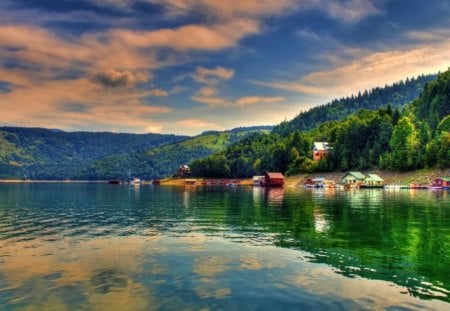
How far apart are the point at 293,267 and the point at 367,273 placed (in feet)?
16.0

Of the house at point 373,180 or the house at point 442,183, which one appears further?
the house at point 373,180

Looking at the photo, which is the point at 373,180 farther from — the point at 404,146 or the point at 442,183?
the point at 442,183

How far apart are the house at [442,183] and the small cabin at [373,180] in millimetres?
27810

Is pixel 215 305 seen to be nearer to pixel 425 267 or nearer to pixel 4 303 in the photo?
pixel 4 303

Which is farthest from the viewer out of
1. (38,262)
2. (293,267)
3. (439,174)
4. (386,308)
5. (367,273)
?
(439,174)

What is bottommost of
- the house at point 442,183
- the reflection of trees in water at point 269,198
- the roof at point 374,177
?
the reflection of trees in water at point 269,198

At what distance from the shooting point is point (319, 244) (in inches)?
1444

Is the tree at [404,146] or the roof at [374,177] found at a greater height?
the tree at [404,146]

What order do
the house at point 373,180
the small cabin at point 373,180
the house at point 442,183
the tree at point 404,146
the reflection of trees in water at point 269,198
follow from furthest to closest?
the small cabin at point 373,180, the house at point 373,180, the tree at point 404,146, the house at point 442,183, the reflection of trees in water at point 269,198

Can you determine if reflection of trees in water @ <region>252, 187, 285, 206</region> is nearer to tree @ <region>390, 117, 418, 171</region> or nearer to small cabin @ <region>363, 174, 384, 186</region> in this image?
small cabin @ <region>363, 174, 384, 186</region>

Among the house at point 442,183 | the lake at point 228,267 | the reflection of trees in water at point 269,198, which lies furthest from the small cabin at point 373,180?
the lake at point 228,267

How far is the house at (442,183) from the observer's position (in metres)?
155

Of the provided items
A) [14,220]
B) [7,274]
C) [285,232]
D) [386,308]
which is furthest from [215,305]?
[14,220]

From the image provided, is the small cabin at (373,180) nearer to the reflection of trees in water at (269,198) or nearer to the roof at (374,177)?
the roof at (374,177)
